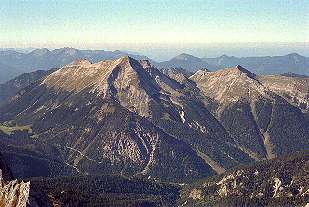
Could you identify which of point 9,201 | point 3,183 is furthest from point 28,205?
point 3,183

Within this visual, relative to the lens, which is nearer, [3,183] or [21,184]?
[21,184]

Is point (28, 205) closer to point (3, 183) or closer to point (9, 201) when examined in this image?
point (9, 201)

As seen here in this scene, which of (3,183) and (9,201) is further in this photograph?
(3,183)

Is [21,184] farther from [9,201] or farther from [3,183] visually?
[3,183]

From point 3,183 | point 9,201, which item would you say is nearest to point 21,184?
point 9,201

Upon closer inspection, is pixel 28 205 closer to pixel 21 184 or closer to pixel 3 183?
pixel 21 184
